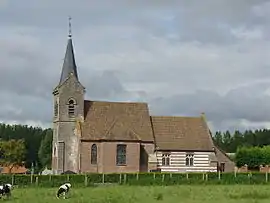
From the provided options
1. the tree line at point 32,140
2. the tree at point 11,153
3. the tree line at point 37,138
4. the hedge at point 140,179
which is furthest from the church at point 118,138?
the tree line at point 37,138

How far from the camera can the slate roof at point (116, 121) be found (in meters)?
75.9

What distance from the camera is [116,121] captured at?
76938 millimetres

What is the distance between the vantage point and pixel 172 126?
8119cm

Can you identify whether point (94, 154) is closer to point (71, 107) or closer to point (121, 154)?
point (121, 154)

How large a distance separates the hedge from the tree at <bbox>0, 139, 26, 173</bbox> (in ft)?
168

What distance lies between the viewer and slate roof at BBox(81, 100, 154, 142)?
249 feet

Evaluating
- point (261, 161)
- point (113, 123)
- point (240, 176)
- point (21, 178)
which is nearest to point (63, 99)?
point (113, 123)

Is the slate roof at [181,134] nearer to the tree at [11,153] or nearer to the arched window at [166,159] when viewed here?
the arched window at [166,159]

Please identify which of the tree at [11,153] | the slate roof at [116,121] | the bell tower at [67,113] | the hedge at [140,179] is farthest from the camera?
the tree at [11,153]

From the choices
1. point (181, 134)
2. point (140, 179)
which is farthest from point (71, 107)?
point (140, 179)

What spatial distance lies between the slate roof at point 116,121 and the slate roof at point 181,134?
5.86 feet

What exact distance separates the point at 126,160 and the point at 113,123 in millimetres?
4846

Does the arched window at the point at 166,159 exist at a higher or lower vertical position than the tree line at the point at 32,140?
lower

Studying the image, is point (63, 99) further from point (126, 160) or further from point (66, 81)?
point (126, 160)
